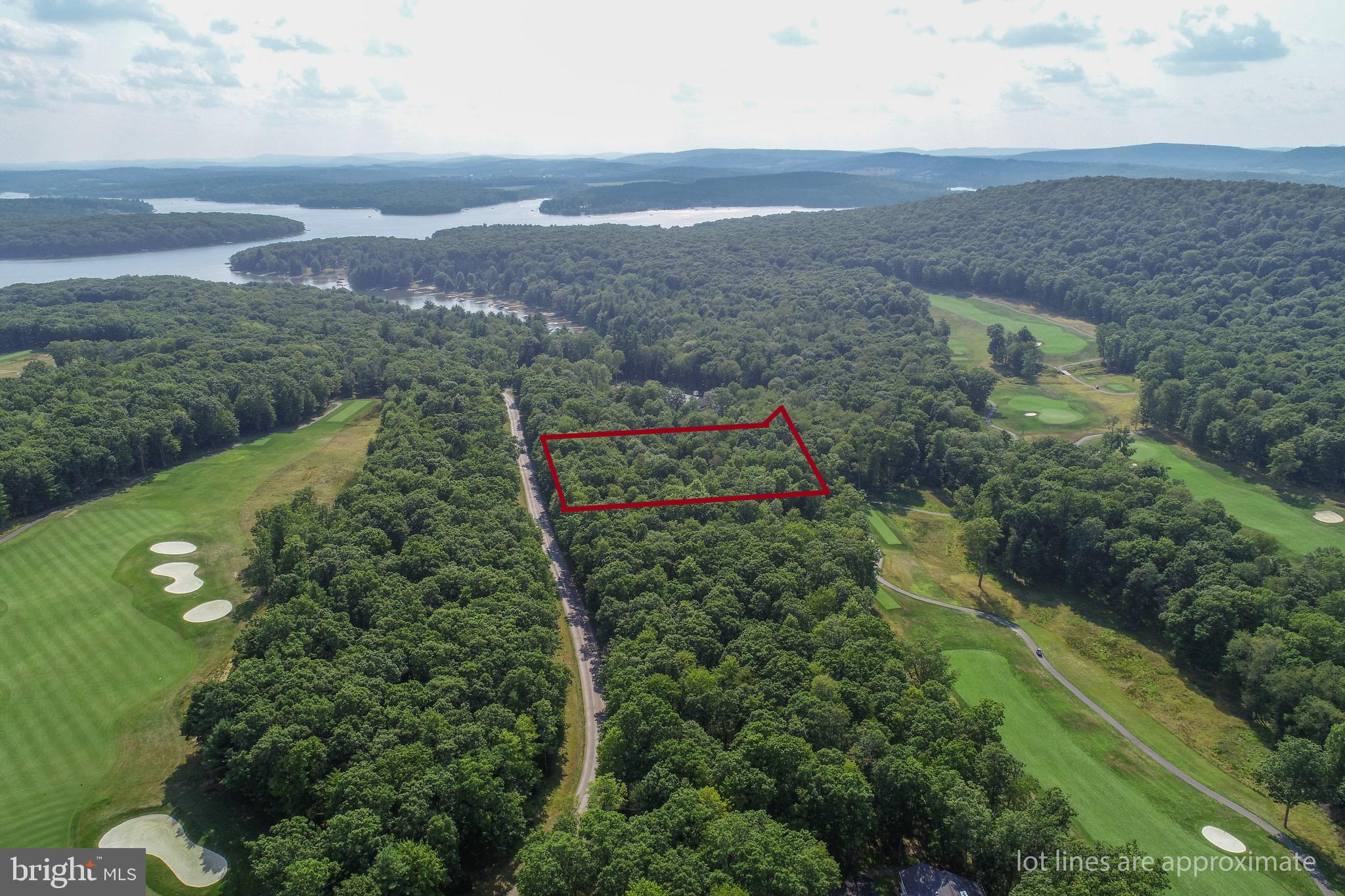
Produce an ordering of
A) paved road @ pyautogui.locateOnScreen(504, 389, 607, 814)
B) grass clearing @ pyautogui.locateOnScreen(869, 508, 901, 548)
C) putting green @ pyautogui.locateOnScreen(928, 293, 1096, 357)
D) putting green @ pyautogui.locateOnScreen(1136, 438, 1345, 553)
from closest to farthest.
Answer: paved road @ pyautogui.locateOnScreen(504, 389, 607, 814) → putting green @ pyautogui.locateOnScreen(1136, 438, 1345, 553) → grass clearing @ pyautogui.locateOnScreen(869, 508, 901, 548) → putting green @ pyautogui.locateOnScreen(928, 293, 1096, 357)

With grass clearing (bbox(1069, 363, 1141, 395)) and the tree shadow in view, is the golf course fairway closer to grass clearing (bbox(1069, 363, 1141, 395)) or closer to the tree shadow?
the tree shadow

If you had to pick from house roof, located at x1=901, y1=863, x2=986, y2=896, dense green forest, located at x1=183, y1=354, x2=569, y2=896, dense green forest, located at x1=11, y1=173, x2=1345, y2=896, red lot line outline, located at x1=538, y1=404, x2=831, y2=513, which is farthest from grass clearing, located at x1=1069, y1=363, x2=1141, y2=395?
house roof, located at x1=901, y1=863, x2=986, y2=896

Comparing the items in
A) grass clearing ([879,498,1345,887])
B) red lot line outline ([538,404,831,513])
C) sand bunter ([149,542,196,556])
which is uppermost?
red lot line outline ([538,404,831,513])

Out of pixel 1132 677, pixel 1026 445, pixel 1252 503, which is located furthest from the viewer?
pixel 1026 445

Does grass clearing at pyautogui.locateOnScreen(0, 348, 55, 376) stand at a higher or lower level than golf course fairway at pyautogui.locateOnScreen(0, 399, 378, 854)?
higher

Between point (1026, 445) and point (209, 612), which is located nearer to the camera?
point (209, 612)

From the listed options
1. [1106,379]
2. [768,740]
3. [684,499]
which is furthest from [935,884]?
[1106,379]

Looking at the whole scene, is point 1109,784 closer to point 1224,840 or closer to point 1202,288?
point 1224,840

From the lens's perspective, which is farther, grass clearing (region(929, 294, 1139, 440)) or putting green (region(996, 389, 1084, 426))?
putting green (region(996, 389, 1084, 426))
